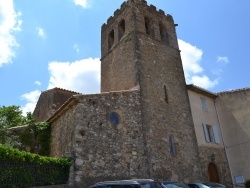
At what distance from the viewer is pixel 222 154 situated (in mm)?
18578

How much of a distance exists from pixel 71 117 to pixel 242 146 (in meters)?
12.1

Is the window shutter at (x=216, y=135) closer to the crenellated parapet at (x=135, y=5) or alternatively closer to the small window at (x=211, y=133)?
the small window at (x=211, y=133)

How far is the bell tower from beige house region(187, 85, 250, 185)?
4.15 feet

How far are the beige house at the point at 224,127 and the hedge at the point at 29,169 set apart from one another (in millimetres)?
9308

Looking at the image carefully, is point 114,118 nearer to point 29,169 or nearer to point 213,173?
point 29,169

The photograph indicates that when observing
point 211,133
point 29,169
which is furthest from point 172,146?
point 29,169

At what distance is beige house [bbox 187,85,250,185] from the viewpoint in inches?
702

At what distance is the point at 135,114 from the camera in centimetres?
1453

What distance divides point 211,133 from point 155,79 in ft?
19.3

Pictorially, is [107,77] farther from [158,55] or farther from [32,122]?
[32,122]

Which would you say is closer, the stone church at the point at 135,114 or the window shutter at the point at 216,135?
the stone church at the point at 135,114

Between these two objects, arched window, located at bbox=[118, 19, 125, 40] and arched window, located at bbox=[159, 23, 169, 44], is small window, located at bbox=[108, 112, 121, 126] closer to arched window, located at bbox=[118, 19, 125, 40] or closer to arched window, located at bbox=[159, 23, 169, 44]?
arched window, located at bbox=[118, 19, 125, 40]

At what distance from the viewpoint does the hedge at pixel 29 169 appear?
389 inches

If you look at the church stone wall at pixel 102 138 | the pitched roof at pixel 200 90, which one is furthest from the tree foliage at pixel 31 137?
the pitched roof at pixel 200 90
